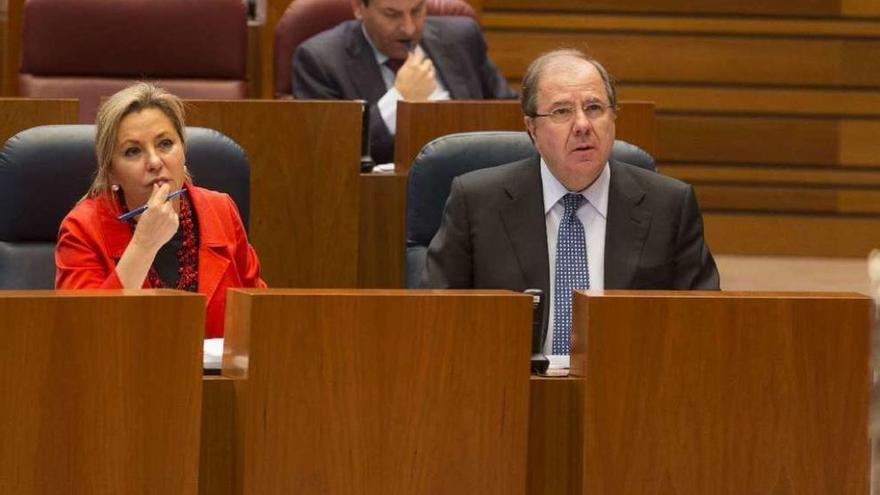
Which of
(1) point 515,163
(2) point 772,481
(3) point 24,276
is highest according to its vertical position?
(1) point 515,163

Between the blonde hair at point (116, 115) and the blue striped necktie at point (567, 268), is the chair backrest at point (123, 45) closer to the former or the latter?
the blonde hair at point (116, 115)

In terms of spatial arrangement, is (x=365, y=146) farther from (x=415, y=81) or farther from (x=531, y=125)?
(x=531, y=125)

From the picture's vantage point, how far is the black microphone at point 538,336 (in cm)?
203

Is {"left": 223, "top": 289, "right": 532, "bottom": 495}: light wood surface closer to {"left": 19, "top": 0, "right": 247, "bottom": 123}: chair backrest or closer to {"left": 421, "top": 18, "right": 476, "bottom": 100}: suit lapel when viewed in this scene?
{"left": 421, "top": 18, "right": 476, "bottom": 100}: suit lapel

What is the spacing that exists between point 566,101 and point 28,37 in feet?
6.85

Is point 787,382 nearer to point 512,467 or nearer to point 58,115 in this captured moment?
point 512,467

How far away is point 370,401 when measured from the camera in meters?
1.89

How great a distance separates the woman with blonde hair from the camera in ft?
8.68

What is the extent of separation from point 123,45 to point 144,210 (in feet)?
6.24

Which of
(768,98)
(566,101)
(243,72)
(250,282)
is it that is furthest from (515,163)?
(768,98)

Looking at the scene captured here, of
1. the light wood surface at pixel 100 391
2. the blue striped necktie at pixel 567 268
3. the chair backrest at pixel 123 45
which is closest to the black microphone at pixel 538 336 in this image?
the light wood surface at pixel 100 391

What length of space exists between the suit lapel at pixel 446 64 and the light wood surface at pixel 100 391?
2416 mm

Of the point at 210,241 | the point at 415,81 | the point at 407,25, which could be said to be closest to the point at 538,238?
the point at 210,241

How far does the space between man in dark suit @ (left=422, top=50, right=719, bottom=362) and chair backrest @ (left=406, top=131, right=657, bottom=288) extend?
24 cm
